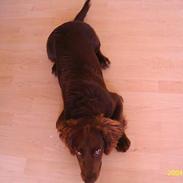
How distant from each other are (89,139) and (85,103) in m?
0.25

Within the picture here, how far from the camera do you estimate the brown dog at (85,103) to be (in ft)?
4.46

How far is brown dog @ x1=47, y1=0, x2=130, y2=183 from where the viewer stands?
53.5 inches

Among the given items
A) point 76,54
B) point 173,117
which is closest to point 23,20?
point 76,54

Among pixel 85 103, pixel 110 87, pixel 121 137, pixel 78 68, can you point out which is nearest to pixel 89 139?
pixel 85 103

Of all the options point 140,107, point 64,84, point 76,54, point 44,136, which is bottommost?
point 44,136

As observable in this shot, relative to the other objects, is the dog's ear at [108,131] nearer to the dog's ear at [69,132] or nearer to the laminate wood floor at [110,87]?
the dog's ear at [69,132]

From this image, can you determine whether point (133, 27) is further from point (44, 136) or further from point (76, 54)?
point (44, 136)

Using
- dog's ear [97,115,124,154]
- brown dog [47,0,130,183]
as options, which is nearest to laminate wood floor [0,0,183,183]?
brown dog [47,0,130,183]

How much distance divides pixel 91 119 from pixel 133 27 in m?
1.00

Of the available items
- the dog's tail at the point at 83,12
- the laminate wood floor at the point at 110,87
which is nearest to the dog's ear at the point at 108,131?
the laminate wood floor at the point at 110,87

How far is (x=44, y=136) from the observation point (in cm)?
182
